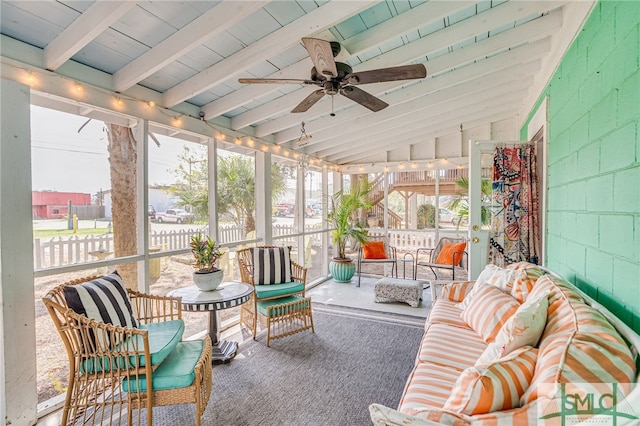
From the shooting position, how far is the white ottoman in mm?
4289

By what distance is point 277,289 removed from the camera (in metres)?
3.37

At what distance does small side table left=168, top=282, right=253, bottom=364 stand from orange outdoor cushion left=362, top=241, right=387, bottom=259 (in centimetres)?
299

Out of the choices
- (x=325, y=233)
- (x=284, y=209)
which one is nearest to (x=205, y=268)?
(x=284, y=209)

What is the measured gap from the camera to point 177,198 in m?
3.30

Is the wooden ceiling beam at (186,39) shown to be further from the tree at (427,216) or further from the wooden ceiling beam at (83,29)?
the tree at (427,216)

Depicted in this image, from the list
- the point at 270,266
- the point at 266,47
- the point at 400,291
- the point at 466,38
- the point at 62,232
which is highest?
the point at 466,38

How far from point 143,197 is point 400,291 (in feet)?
11.3

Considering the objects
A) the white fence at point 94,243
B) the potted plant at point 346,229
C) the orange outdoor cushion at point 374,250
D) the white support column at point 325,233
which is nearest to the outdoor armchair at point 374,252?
the orange outdoor cushion at point 374,250

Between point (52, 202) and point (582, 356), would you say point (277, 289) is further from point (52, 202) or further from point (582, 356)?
point (582, 356)

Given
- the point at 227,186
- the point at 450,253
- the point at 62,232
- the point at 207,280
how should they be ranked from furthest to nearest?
1. the point at 450,253
2. the point at 227,186
3. the point at 207,280
4. the point at 62,232

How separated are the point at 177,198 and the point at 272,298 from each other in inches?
59.7

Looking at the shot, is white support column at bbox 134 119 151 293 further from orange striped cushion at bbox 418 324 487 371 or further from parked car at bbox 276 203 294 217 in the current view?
orange striped cushion at bbox 418 324 487 371

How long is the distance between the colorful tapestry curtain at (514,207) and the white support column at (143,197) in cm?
364

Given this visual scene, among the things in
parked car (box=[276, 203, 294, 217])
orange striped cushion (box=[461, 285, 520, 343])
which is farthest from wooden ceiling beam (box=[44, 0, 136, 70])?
parked car (box=[276, 203, 294, 217])
